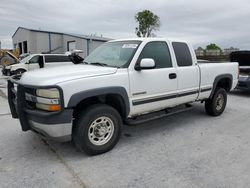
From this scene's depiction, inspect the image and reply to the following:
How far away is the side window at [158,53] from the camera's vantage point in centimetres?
439

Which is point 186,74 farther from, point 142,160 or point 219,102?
point 142,160

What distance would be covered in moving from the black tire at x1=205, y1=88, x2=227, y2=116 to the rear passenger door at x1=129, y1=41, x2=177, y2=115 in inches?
64.0

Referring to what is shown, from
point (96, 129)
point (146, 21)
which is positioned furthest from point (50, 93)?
point (146, 21)

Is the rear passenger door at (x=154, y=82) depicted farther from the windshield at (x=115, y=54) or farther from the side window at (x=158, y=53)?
the windshield at (x=115, y=54)

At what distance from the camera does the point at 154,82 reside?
14.2 ft

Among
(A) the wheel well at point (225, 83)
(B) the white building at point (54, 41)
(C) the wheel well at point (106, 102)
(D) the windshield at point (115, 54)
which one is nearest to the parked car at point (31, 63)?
(D) the windshield at point (115, 54)

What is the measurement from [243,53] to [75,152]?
27.3ft

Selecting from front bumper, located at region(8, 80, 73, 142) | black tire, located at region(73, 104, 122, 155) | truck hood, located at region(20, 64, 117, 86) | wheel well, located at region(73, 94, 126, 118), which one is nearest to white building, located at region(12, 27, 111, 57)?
wheel well, located at region(73, 94, 126, 118)

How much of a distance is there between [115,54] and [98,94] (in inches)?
47.3

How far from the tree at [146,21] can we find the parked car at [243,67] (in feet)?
83.8

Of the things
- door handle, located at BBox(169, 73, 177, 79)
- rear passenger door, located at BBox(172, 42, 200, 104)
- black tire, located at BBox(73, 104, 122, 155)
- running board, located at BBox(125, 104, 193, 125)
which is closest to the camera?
black tire, located at BBox(73, 104, 122, 155)

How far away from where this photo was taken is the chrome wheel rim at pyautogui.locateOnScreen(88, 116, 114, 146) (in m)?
3.71

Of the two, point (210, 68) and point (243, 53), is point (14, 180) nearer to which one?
point (210, 68)

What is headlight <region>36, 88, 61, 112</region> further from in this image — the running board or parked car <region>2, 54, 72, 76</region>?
parked car <region>2, 54, 72, 76</region>
